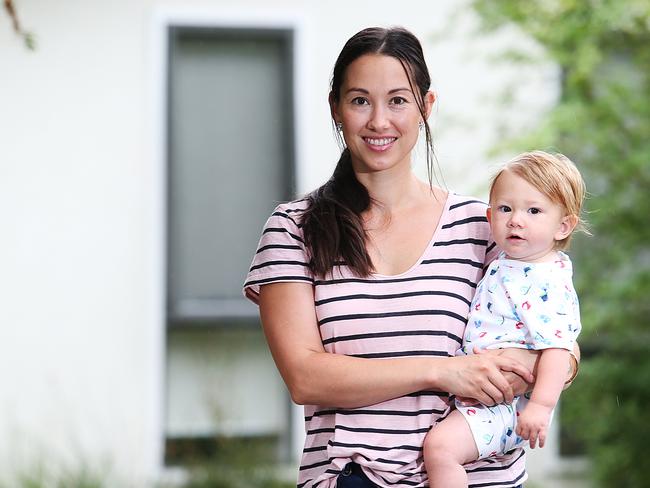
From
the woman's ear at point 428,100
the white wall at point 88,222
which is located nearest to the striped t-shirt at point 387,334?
the woman's ear at point 428,100

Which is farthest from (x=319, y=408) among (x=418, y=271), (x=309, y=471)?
(x=418, y=271)

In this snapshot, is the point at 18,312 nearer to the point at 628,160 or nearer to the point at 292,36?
the point at 292,36

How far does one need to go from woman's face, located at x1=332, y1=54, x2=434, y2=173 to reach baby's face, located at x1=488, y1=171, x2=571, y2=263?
0.22 metres

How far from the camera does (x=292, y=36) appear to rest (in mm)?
6406

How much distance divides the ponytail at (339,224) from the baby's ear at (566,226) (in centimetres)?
37

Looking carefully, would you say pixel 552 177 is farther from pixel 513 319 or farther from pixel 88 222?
pixel 88 222

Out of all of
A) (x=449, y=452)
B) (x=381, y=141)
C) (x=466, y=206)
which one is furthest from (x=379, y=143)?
(x=449, y=452)

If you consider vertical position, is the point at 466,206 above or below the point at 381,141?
below

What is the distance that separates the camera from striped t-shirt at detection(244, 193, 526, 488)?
221 centimetres

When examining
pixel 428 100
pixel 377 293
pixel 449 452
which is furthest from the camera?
pixel 428 100

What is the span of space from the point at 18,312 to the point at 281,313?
4.22 meters

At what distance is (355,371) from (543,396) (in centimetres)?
36

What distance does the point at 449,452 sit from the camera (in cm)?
216

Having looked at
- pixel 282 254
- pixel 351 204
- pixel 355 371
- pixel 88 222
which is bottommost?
pixel 355 371
